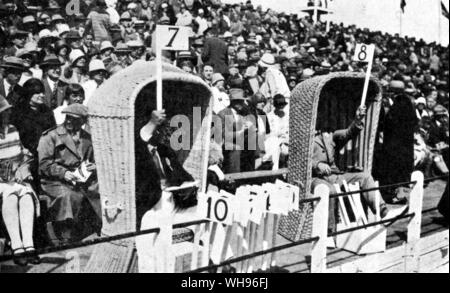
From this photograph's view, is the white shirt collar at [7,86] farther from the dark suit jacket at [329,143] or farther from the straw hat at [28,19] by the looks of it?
the dark suit jacket at [329,143]

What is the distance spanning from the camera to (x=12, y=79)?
536 cm

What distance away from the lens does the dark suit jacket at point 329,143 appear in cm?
613

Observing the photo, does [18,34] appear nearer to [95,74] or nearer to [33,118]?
[95,74]

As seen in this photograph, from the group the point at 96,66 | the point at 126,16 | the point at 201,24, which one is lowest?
the point at 96,66

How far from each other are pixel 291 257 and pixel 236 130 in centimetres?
173

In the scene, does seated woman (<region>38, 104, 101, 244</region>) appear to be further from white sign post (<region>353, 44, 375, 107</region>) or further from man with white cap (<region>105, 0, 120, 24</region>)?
white sign post (<region>353, 44, 375, 107</region>)

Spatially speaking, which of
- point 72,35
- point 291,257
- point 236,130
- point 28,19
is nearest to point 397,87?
point 236,130

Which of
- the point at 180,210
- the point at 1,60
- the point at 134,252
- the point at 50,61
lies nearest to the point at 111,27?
the point at 50,61

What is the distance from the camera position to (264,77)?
341 inches

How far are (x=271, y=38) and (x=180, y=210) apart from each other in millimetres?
7699

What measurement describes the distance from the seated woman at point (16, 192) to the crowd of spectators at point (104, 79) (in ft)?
0.04

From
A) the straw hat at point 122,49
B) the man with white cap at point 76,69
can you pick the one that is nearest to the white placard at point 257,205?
the man with white cap at point 76,69

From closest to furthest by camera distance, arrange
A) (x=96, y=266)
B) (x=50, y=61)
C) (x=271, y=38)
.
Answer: (x=96, y=266), (x=50, y=61), (x=271, y=38)
